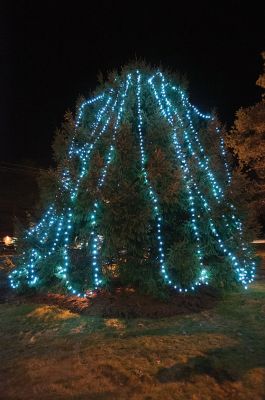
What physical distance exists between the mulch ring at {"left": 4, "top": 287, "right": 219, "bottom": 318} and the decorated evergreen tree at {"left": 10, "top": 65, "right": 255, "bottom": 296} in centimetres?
21

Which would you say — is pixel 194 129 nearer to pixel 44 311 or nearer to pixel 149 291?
pixel 149 291

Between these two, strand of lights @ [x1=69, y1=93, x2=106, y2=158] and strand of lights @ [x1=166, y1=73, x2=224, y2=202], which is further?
strand of lights @ [x1=69, y1=93, x2=106, y2=158]

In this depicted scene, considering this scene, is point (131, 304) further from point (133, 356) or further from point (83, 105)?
point (83, 105)

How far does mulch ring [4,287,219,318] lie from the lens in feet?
24.4

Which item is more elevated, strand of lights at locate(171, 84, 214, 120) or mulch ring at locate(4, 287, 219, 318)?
strand of lights at locate(171, 84, 214, 120)

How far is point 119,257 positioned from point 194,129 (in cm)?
372

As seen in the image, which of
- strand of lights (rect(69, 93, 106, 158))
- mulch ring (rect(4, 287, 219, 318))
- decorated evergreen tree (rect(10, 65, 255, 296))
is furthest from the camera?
strand of lights (rect(69, 93, 106, 158))

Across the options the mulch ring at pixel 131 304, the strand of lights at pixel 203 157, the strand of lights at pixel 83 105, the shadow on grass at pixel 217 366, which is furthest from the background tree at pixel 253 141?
the shadow on grass at pixel 217 366

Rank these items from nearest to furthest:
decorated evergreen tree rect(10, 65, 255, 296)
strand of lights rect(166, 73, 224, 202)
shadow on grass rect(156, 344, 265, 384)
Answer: shadow on grass rect(156, 344, 265, 384) < decorated evergreen tree rect(10, 65, 255, 296) < strand of lights rect(166, 73, 224, 202)

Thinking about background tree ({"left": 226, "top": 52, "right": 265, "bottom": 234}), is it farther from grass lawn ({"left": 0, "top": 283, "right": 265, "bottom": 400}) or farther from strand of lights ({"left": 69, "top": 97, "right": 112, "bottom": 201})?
grass lawn ({"left": 0, "top": 283, "right": 265, "bottom": 400})

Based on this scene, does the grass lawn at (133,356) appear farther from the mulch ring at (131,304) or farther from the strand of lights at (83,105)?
the strand of lights at (83,105)

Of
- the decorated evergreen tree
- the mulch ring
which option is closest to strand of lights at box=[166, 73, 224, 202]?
the decorated evergreen tree

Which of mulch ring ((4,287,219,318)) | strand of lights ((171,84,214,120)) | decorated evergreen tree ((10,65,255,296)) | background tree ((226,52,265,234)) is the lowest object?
mulch ring ((4,287,219,318))

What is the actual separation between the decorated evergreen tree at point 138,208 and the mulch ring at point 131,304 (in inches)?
8.1
